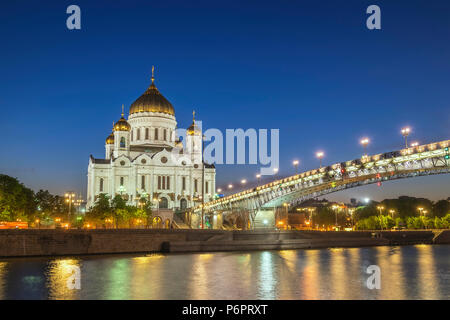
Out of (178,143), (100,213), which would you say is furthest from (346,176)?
(178,143)

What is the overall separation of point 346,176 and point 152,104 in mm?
55418

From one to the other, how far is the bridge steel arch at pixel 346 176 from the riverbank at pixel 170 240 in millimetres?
7200

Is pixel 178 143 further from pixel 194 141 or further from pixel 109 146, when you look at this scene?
pixel 109 146

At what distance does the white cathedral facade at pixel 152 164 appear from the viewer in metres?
98.1

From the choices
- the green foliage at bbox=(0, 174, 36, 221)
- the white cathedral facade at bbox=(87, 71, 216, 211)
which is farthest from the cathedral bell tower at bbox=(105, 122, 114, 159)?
the green foliage at bbox=(0, 174, 36, 221)

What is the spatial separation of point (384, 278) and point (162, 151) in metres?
71.4

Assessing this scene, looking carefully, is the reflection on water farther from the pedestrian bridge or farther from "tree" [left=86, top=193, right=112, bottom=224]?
"tree" [left=86, top=193, right=112, bottom=224]

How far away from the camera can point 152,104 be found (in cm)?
10456

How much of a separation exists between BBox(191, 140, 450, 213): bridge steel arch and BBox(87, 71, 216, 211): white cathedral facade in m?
10.9

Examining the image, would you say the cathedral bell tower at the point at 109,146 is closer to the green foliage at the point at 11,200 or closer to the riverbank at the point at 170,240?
the green foliage at the point at 11,200

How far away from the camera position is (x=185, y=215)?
95.3 m

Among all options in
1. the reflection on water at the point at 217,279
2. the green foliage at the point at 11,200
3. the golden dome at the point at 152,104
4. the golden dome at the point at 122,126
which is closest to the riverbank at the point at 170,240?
the reflection on water at the point at 217,279

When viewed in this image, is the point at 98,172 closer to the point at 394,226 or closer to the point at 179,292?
the point at 394,226
